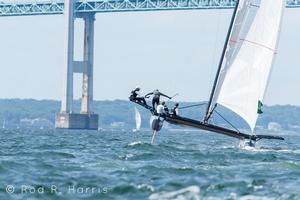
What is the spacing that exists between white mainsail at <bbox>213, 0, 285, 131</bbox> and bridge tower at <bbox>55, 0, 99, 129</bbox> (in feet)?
196

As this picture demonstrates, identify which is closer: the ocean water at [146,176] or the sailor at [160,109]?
the ocean water at [146,176]

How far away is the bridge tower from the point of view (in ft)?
291

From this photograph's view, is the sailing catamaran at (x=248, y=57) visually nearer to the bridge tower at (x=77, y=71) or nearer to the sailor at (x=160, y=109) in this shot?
the sailor at (x=160, y=109)

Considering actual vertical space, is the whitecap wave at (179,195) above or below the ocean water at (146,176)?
below

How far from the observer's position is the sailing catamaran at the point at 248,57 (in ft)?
92.7

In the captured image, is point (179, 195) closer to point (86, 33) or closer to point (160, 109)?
point (160, 109)

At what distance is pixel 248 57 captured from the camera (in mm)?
28453

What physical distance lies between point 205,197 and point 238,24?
36.4 feet

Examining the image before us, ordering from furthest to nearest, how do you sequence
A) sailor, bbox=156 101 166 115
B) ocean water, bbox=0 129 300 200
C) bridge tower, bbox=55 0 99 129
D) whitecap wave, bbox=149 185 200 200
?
bridge tower, bbox=55 0 99 129 < sailor, bbox=156 101 166 115 < ocean water, bbox=0 129 300 200 < whitecap wave, bbox=149 185 200 200

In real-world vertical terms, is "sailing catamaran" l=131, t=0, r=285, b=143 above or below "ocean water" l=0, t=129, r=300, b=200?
above

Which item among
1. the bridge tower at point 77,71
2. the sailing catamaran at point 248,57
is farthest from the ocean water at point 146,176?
the bridge tower at point 77,71

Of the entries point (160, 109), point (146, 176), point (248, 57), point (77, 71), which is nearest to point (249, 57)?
point (248, 57)

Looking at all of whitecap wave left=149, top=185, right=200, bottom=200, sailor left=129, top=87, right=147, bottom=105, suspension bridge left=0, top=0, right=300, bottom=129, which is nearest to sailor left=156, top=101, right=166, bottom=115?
sailor left=129, top=87, right=147, bottom=105

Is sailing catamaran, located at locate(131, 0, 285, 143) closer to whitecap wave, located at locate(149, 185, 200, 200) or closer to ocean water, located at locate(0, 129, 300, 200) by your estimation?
ocean water, located at locate(0, 129, 300, 200)
